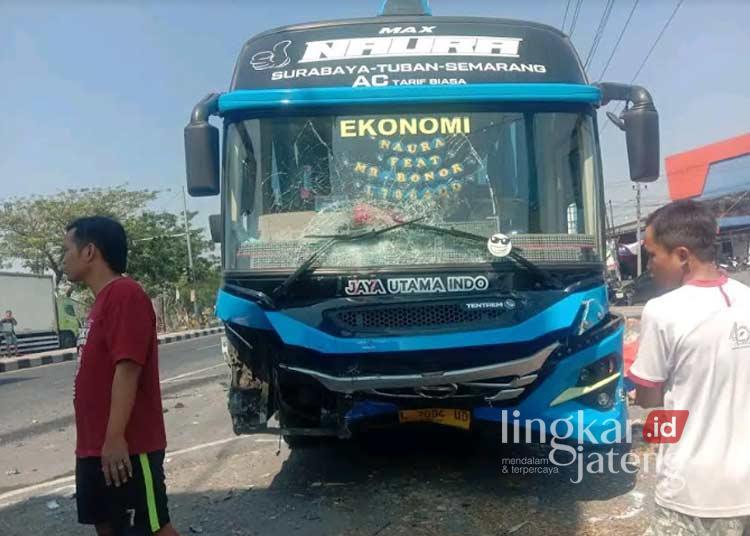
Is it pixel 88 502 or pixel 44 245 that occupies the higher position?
pixel 44 245

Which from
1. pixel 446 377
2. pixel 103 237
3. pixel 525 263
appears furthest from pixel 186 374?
pixel 103 237

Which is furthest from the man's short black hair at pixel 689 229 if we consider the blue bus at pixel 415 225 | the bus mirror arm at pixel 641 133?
the bus mirror arm at pixel 641 133

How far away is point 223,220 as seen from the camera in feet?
16.0

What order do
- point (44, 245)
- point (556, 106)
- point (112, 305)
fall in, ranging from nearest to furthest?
point (112, 305)
point (556, 106)
point (44, 245)

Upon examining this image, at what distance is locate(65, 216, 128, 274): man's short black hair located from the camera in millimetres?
3014

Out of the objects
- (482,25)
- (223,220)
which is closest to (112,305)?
(223,220)

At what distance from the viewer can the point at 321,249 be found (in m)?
4.46

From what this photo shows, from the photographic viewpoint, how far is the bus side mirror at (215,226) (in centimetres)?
520

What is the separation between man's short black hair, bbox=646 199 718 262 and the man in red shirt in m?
1.93

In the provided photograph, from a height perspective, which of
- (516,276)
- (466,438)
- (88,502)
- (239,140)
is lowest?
(466,438)

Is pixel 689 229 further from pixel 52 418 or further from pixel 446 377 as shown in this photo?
pixel 52 418

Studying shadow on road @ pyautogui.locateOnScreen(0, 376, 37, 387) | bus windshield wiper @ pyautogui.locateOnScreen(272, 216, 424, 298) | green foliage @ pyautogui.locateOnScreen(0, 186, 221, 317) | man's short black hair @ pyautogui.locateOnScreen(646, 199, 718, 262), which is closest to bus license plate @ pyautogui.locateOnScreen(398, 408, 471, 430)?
bus windshield wiper @ pyautogui.locateOnScreen(272, 216, 424, 298)

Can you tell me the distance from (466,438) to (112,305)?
4027 mm

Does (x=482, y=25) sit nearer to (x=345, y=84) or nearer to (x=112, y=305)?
(x=345, y=84)
